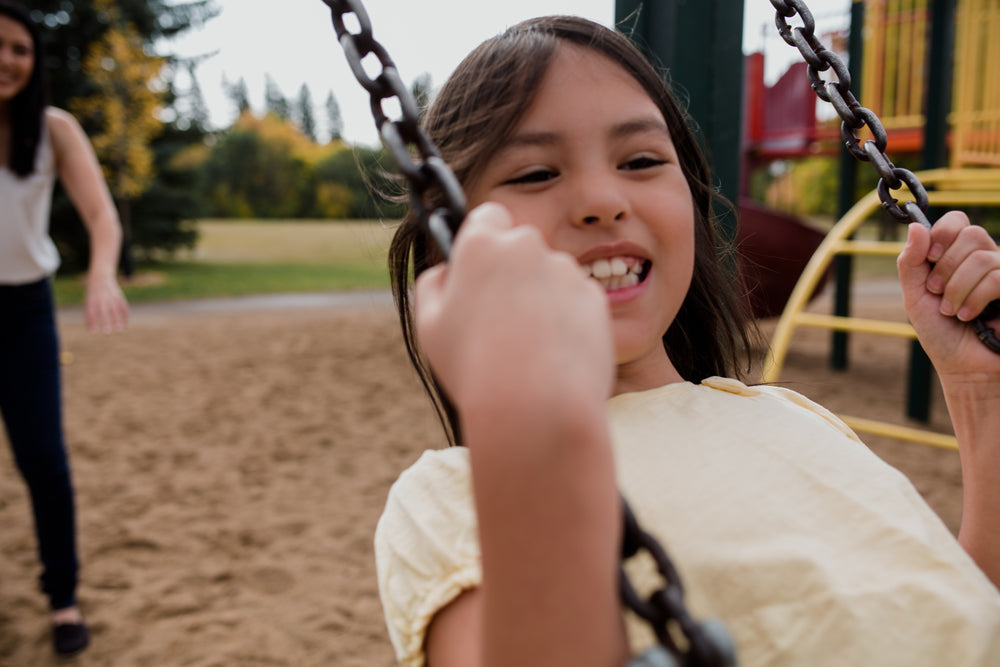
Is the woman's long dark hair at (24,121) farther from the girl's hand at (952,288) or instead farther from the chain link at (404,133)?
the girl's hand at (952,288)

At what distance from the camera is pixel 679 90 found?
169cm

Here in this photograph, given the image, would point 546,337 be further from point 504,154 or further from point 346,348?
point 346,348

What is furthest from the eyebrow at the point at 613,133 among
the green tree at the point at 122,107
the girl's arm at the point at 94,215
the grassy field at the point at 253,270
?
the green tree at the point at 122,107

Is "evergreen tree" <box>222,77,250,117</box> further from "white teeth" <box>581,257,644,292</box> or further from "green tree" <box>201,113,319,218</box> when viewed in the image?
"white teeth" <box>581,257,644,292</box>

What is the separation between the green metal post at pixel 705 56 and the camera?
5.53 feet

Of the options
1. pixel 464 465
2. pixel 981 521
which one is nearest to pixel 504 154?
pixel 464 465

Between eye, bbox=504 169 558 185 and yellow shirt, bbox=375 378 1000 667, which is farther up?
eye, bbox=504 169 558 185

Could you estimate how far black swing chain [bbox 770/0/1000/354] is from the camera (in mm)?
1104

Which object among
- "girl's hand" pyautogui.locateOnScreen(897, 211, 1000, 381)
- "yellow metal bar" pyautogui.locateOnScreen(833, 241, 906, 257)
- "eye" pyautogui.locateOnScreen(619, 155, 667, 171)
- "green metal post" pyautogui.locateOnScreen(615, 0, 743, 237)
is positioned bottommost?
"yellow metal bar" pyautogui.locateOnScreen(833, 241, 906, 257)

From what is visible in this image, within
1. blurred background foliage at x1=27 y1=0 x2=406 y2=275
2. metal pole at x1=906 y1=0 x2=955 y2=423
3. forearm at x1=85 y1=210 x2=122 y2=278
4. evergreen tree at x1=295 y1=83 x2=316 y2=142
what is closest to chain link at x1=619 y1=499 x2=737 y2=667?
forearm at x1=85 y1=210 x2=122 y2=278

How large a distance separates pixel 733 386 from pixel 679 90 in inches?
33.0

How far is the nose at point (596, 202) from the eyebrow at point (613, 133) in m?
0.07

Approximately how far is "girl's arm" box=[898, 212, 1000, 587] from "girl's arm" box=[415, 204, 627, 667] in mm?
729

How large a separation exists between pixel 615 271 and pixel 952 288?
1.69ft
